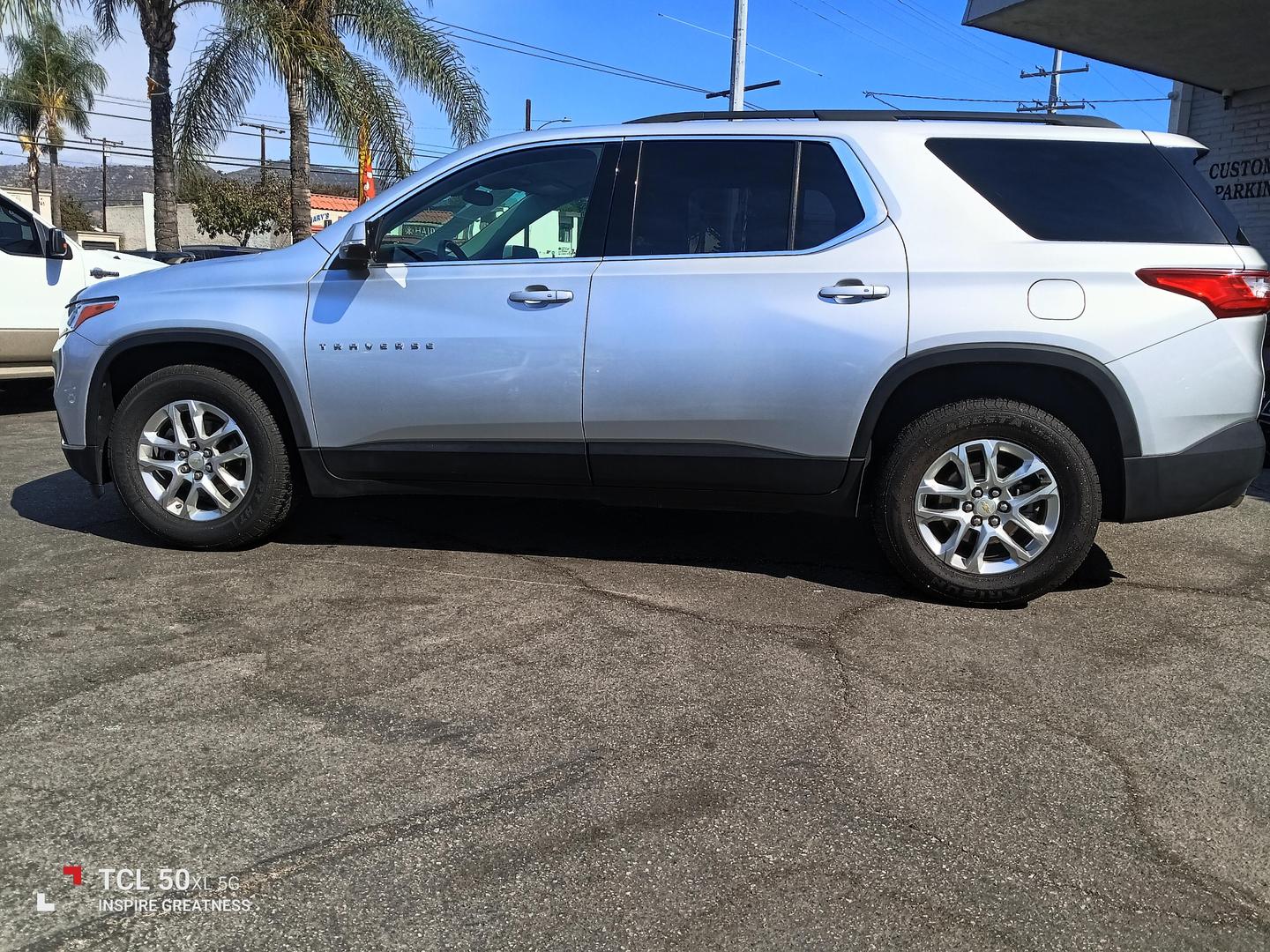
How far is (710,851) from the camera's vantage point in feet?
7.70

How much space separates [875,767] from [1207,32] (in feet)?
33.0

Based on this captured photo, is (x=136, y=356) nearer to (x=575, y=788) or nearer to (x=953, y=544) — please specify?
(x=575, y=788)

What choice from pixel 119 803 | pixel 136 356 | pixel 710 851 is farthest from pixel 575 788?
pixel 136 356

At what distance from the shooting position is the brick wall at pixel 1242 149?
38.0ft

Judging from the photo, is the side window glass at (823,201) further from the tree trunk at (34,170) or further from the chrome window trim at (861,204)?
the tree trunk at (34,170)

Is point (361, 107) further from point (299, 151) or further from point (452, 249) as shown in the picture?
point (452, 249)

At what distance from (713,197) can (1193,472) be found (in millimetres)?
2158

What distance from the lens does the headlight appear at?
15.2ft

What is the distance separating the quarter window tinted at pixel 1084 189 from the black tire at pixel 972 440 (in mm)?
720

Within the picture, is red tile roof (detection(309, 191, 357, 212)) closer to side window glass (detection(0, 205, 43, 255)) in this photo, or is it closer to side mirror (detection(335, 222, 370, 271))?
side window glass (detection(0, 205, 43, 255))

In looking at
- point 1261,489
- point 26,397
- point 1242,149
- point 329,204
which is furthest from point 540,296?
point 329,204

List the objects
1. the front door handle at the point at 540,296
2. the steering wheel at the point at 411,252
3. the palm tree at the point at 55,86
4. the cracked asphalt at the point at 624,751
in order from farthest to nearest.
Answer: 1. the palm tree at the point at 55,86
2. the steering wheel at the point at 411,252
3. the front door handle at the point at 540,296
4. the cracked asphalt at the point at 624,751

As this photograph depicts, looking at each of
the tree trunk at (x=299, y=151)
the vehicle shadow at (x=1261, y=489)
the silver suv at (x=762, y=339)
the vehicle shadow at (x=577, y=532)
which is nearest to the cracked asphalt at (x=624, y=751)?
the vehicle shadow at (x=577, y=532)

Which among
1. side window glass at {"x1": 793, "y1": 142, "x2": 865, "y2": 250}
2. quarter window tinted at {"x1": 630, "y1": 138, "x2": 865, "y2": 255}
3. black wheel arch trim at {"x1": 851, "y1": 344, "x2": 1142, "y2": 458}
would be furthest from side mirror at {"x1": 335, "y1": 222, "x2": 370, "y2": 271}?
black wheel arch trim at {"x1": 851, "y1": 344, "x2": 1142, "y2": 458}
